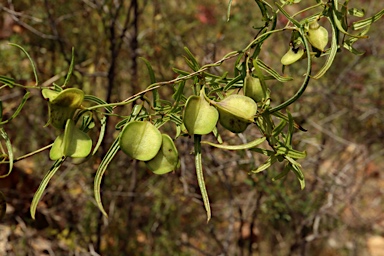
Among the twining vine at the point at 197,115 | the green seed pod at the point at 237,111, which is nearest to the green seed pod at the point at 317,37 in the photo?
the twining vine at the point at 197,115

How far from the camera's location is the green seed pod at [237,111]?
56 cm

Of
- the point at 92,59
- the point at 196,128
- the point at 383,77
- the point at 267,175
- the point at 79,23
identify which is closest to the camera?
the point at 196,128

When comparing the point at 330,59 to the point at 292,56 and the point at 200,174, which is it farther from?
the point at 200,174

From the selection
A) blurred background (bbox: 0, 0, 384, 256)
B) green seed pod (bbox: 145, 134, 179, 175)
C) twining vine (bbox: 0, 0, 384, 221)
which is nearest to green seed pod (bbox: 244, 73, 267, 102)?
twining vine (bbox: 0, 0, 384, 221)

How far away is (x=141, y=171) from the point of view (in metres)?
1.89

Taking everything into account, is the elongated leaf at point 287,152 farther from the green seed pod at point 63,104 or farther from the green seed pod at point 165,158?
the green seed pod at point 63,104

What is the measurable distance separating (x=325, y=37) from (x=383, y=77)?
179 centimetres

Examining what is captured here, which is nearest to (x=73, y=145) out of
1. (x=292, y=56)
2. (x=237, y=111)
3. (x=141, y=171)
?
(x=237, y=111)

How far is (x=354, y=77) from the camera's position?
2301mm

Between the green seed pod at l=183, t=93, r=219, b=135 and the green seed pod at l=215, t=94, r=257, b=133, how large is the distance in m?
0.02

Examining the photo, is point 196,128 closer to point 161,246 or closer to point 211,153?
point 211,153

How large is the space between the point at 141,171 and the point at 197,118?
52.7 inches

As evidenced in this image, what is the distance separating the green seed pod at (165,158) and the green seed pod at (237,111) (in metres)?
0.07

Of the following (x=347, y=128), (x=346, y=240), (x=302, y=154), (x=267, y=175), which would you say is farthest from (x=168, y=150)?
(x=346, y=240)
